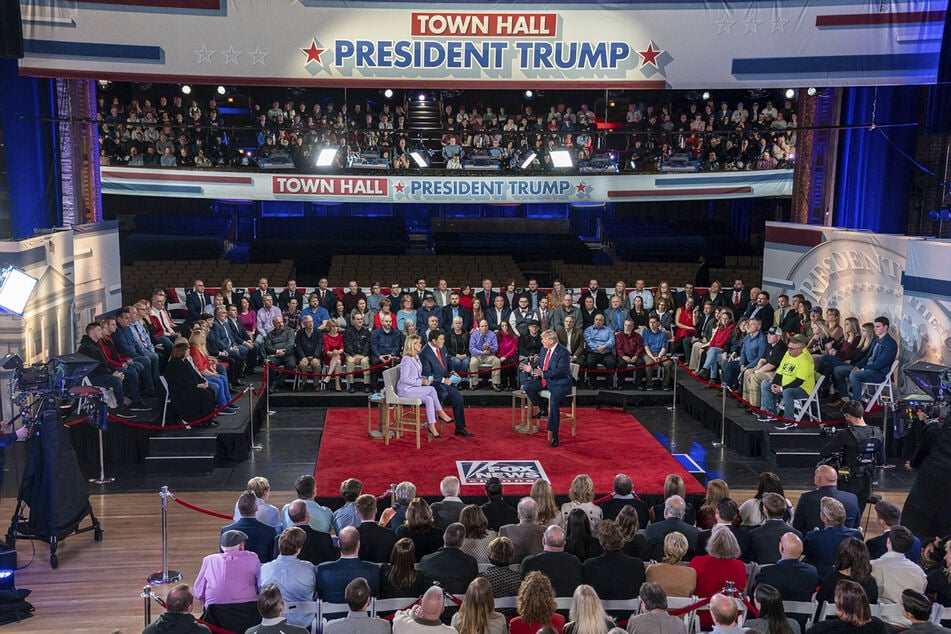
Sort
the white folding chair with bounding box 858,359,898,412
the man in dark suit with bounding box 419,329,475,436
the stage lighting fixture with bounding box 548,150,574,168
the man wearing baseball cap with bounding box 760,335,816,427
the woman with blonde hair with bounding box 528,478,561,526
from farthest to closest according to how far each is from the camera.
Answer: the stage lighting fixture with bounding box 548,150,574,168, the man in dark suit with bounding box 419,329,475,436, the white folding chair with bounding box 858,359,898,412, the man wearing baseball cap with bounding box 760,335,816,427, the woman with blonde hair with bounding box 528,478,561,526

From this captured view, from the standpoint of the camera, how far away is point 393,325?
13117 mm

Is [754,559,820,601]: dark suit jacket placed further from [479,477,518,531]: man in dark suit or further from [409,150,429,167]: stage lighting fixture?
[409,150,429,167]: stage lighting fixture

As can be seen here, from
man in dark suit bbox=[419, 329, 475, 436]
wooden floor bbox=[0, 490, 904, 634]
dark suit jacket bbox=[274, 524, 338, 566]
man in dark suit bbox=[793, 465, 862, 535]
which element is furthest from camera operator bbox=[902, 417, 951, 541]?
man in dark suit bbox=[419, 329, 475, 436]

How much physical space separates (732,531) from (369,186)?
35.7 feet

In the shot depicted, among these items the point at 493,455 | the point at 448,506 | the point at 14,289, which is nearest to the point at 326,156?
the point at 14,289

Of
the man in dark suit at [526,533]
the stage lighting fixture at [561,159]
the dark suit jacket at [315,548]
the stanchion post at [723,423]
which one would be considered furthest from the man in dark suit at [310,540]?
the stage lighting fixture at [561,159]

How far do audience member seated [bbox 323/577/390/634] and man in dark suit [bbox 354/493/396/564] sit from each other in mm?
1108

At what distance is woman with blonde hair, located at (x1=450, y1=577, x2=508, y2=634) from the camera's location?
4.95 metres

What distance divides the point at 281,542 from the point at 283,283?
13103 millimetres

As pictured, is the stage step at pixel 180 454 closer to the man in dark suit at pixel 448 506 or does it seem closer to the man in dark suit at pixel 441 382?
the man in dark suit at pixel 441 382

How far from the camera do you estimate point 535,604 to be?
5.02 metres

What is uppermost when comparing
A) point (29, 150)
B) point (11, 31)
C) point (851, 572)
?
point (11, 31)

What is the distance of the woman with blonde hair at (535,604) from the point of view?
16.5 ft

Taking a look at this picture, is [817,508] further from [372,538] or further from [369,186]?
[369,186]
